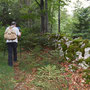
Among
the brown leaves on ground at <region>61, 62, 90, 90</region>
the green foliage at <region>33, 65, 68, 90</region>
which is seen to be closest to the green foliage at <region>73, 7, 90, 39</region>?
the brown leaves on ground at <region>61, 62, 90, 90</region>

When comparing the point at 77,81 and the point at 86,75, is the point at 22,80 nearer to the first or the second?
the point at 77,81

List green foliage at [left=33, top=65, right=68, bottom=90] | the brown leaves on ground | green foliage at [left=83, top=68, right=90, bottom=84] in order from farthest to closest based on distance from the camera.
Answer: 1. green foliage at [left=83, top=68, right=90, bottom=84]
2. the brown leaves on ground
3. green foliage at [left=33, top=65, right=68, bottom=90]

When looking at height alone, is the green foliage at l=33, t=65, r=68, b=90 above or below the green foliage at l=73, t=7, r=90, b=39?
below

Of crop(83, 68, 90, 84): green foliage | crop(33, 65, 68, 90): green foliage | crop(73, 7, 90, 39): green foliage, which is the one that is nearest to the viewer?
crop(33, 65, 68, 90): green foliage

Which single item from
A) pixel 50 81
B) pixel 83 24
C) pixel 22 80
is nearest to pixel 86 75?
pixel 50 81

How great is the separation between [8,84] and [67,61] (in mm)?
2818

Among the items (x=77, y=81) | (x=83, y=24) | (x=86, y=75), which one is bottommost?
(x=77, y=81)

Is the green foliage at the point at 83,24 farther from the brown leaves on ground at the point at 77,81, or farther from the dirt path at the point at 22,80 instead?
the dirt path at the point at 22,80

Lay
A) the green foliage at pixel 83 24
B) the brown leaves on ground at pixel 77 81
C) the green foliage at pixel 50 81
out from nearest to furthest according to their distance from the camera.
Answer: the green foliage at pixel 50 81, the brown leaves on ground at pixel 77 81, the green foliage at pixel 83 24

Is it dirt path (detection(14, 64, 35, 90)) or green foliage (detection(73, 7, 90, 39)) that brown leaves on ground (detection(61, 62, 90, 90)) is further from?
green foliage (detection(73, 7, 90, 39))

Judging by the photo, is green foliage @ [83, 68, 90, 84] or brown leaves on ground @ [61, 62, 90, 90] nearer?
brown leaves on ground @ [61, 62, 90, 90]

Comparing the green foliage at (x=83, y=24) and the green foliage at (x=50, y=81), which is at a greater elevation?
the green foliage at (x=83, y=24)

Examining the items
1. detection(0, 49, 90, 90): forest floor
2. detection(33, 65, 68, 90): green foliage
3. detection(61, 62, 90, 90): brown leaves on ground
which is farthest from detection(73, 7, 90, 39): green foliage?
detection(33, 65, 68, 90): green foliage

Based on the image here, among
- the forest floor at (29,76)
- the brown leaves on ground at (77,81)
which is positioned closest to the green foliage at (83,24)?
the forest floor at (29,76)
